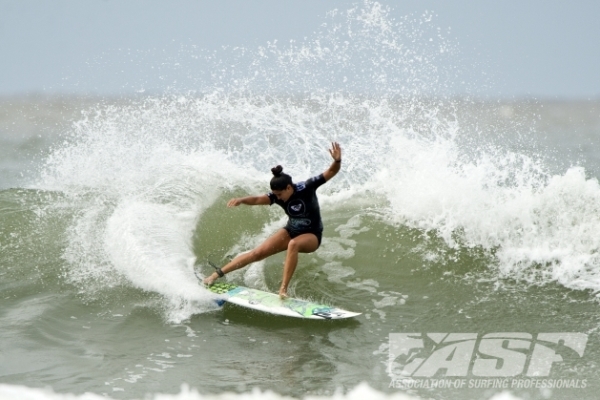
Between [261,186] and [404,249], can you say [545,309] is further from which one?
[261,186]

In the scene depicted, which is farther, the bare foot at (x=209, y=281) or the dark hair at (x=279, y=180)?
the bare foot at (x=209, y=281)

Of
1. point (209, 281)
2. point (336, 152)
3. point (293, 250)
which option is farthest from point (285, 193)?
point (209, 281)

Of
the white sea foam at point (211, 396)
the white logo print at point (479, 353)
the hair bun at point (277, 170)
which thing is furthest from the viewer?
the hair bun at point (277, 170)

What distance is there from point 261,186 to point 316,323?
4.13m

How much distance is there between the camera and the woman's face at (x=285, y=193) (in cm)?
789

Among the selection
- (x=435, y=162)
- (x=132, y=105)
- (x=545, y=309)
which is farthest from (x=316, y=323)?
(x=132, y=105)

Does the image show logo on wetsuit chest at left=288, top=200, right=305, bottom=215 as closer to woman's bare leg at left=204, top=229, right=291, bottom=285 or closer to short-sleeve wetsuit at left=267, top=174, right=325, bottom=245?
short-sleeve wetsuit at left=267, top=174, right=325, bottom=245

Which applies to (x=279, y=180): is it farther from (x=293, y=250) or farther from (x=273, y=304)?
(x=273, y=304)

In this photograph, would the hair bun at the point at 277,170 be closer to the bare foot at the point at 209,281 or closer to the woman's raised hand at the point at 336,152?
the woman's raised hand at the point at 336,152

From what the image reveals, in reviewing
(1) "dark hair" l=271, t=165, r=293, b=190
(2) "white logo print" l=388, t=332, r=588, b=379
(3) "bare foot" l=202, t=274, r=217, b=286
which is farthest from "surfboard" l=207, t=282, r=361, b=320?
(1) "dark hair" l=271, t=165, r=293, b=190

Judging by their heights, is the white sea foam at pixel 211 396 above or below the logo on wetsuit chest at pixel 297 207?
below

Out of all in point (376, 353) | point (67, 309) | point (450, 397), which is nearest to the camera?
point (450, 397)

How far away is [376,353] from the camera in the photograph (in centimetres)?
680

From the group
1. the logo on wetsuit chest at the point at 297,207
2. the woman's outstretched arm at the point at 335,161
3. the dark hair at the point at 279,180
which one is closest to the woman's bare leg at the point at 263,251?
the logo on wetsuit chest at the point at 297,207
